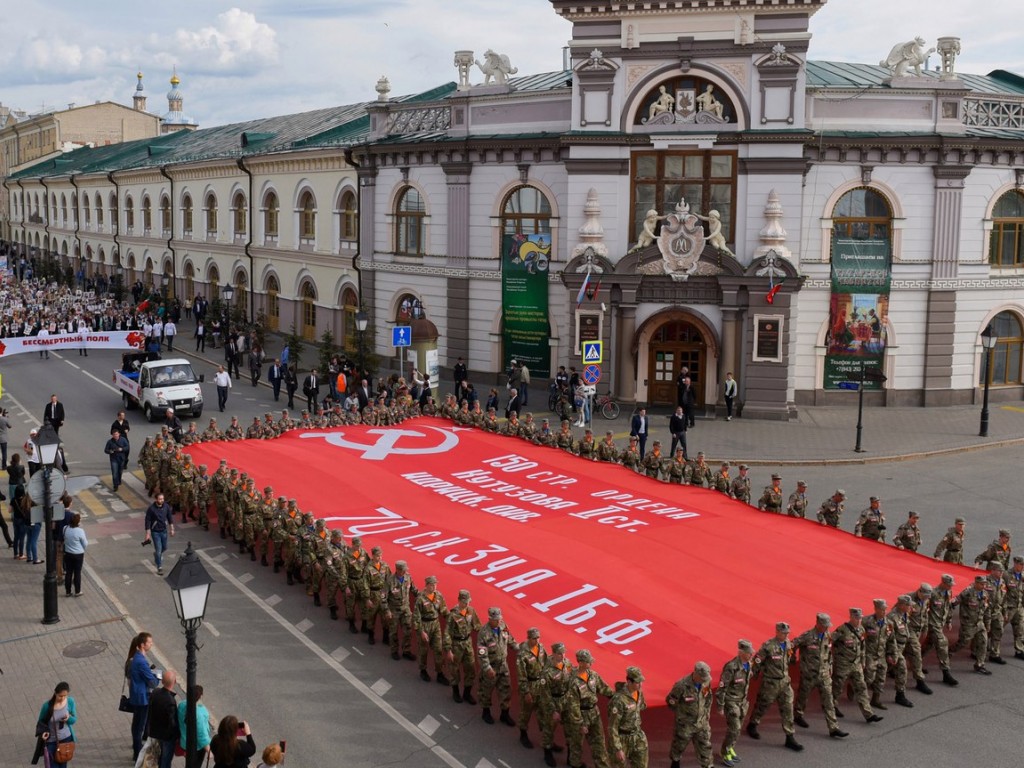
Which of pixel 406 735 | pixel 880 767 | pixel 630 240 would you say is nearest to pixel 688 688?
pixel 880 767

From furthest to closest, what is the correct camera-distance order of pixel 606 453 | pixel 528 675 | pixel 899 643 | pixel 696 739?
pixel 606 453, pixel 899 643, pixel 528 675, pixel 696 739

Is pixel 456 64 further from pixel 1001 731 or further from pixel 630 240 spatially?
pixel 1001 731

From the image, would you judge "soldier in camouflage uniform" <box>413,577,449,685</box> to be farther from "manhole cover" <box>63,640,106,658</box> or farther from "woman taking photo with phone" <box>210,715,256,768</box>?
"manhole cover" <box>63,640,106,658</box>

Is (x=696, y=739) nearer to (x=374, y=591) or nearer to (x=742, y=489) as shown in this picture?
(x=374, y=591)

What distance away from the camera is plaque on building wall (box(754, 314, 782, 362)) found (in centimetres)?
3403

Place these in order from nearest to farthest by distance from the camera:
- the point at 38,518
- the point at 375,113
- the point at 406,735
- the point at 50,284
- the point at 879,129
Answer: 1. the point at 406,735
2. the point at 38,518
3. the point at 879,129
4. the point at 375,113
5. the point at 50,284

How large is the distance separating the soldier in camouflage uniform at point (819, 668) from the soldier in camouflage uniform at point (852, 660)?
0.78ft

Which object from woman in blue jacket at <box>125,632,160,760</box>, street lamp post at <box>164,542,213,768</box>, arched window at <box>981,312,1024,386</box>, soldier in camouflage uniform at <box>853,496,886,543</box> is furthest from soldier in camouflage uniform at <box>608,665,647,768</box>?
arched window at <box>981,312,1024,386</box>

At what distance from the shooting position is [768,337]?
34.2m

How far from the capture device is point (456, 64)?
131ft

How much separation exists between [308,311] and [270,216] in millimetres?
6012

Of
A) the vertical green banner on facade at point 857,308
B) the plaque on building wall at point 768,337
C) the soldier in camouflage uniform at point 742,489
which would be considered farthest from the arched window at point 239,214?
the soldier in camouflage uniform at point 742,489

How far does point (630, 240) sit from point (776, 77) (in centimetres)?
Answer: 682

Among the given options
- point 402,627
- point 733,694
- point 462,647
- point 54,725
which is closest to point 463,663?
point 462,647
